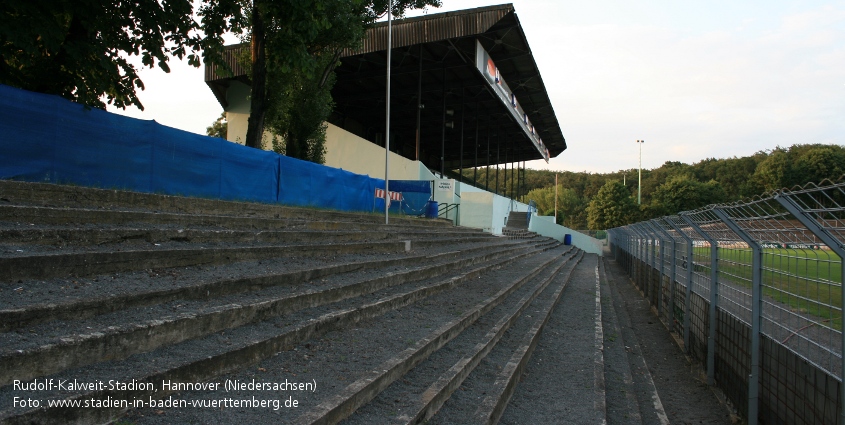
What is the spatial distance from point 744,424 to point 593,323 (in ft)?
13.4

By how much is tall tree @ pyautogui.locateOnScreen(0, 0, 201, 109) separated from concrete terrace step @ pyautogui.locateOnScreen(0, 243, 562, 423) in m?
6.80

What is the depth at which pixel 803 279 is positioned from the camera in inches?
153

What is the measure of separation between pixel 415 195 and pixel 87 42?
14.3m

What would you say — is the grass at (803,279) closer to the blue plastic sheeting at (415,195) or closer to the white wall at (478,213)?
the blue plastic sheeting at (415,195)

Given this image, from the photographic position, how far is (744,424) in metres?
4.70

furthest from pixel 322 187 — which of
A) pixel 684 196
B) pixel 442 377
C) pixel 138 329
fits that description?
pixel 684 196

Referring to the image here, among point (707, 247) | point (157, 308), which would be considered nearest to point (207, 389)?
point (157, 308)

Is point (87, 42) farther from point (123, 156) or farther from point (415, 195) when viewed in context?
point (415, 195)

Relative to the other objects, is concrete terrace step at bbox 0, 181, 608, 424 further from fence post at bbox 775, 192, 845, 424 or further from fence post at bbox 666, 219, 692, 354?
fence post at bbox 775, 192, 845, 424

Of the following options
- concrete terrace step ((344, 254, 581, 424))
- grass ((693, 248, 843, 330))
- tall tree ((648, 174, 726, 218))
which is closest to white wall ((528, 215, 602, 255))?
tall tree ((648, 174, 726, 218))

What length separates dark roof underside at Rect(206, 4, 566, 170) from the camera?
23250 millimetres

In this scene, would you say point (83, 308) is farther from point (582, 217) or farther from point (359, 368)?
point (582, 217)

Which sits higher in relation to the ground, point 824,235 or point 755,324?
point 824,235

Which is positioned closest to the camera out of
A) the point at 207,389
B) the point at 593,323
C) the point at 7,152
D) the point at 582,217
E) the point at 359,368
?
the point at 207,389
